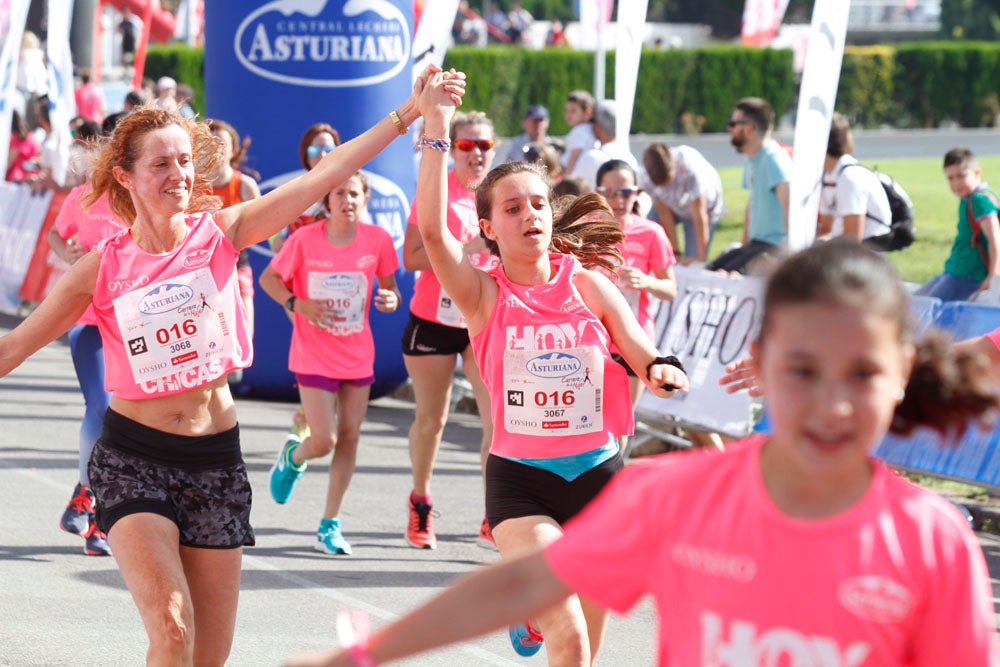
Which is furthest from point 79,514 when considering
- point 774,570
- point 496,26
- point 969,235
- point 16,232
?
point 496,26

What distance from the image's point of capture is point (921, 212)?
23.0 meters

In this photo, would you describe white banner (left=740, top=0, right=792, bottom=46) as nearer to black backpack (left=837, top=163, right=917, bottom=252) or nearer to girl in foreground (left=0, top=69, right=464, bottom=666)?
black backpack (left=837, top=163, right=917, bottom=252)

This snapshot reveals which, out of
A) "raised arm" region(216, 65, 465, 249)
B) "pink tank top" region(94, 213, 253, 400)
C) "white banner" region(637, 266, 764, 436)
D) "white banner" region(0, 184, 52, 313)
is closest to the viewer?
"pink tank top" region(94, 213, 253, 400)

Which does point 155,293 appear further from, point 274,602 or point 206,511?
point 274,602

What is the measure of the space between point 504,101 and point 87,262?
3470 centimetres

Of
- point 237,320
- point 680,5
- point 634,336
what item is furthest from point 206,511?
point 680,5

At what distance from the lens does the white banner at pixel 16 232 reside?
16.2m

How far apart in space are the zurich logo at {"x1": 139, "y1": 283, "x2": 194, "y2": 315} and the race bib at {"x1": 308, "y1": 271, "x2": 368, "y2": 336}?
3.63m

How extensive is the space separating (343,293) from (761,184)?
369cm

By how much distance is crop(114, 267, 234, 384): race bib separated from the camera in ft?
15.0

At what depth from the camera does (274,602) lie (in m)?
6.81

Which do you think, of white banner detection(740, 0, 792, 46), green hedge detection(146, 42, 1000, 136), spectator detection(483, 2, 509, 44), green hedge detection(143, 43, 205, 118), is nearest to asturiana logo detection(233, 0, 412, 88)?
white banner detection(740, 0, 792, 46)

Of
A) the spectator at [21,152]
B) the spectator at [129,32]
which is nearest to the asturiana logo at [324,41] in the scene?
the spectator at [21,152]

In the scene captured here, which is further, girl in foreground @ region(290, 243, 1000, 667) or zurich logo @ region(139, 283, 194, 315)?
zurich logo @ region(139, 283, 194, 315)
